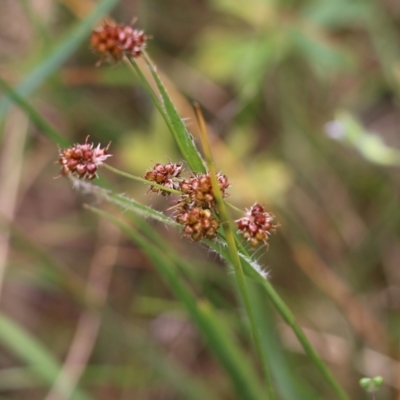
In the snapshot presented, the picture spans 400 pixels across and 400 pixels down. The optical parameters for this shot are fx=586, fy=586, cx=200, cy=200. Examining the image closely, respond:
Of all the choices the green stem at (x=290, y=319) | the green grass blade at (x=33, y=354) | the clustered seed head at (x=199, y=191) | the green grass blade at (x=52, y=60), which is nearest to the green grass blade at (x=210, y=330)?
the green stem at (x=290, y=319)

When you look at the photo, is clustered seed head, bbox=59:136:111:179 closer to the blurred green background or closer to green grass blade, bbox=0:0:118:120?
green grass blade, bbox=0:0:118:120

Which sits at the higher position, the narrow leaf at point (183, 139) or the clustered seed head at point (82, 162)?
the narrow leaf at point (183, 139)

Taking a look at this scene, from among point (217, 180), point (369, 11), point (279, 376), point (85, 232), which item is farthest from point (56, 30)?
point (217, 180)

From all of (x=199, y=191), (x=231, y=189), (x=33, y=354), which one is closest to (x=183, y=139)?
(x=199, y=191)

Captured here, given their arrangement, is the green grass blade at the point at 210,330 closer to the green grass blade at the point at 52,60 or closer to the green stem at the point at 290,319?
the green stem at the point at 290,319

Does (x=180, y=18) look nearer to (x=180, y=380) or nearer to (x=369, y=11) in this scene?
(x=369, y=11)
